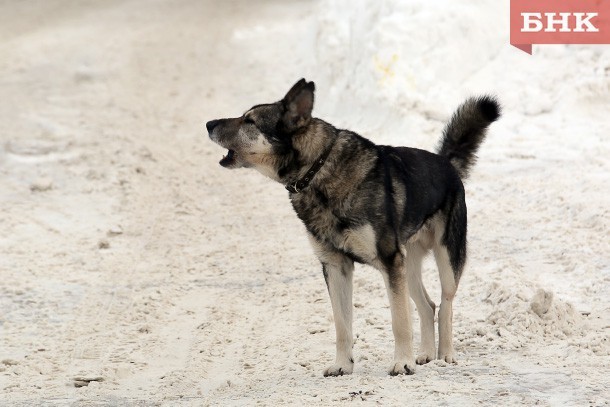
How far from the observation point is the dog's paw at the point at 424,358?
6.64 meters

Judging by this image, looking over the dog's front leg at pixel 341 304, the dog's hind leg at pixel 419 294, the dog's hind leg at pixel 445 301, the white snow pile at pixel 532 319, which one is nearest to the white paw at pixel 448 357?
the dog's hind leg at pixel 445 301

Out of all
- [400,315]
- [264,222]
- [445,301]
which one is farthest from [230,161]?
[264,222]

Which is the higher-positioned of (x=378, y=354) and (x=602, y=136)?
(x=602, y=136)

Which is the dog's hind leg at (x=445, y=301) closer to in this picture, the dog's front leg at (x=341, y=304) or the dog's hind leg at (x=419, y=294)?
the dog's hind leg at (x=419, y=294)

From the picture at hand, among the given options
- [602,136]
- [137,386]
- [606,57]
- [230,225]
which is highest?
[606,57]

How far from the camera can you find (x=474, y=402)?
5.16 metres

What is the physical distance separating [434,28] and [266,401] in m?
9.91

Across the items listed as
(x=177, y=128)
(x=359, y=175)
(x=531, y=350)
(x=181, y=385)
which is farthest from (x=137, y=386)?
(x=177, y=128)

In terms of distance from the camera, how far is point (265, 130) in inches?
248

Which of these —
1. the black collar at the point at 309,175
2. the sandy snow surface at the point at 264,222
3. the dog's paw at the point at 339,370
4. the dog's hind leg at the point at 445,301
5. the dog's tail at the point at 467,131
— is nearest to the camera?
the black collar at the point at 309,175

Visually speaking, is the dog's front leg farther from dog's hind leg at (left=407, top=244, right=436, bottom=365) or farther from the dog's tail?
the dog's tail

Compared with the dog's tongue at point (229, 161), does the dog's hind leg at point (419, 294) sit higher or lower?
lower

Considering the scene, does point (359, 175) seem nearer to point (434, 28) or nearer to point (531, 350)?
point (531, 350)

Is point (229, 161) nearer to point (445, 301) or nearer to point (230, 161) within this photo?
point (230, 161)
